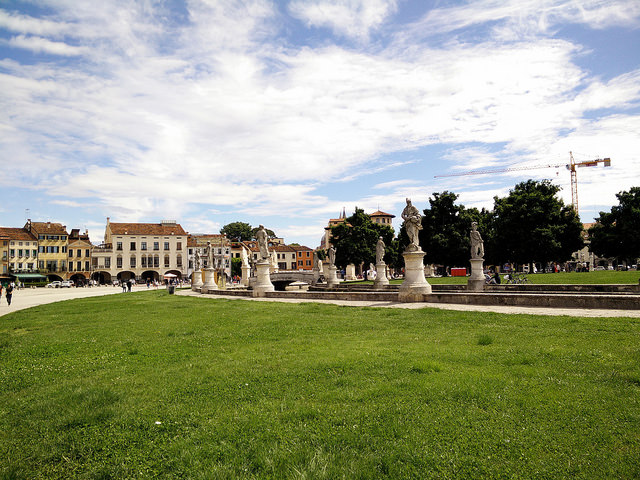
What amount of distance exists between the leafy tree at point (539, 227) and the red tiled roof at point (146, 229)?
66.3 m

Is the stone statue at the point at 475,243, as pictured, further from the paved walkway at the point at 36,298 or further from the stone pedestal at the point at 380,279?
the paved walkway at the point at 36,298

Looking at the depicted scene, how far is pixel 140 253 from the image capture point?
86.6 metres

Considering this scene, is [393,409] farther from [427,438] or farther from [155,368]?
[155,368]

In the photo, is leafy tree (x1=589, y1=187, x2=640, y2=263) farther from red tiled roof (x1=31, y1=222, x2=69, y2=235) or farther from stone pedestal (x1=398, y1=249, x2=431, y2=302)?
red tiled roof (x1=31, y1=222, x2=69, y2=235)

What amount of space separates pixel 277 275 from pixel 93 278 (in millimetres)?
63211

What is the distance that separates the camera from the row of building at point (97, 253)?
78.8 meters

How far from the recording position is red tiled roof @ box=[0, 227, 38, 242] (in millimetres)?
79125

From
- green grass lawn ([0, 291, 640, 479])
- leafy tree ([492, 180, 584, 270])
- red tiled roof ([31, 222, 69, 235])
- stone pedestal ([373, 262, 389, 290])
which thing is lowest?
green grass lawn ([0, 291, 640, 479])

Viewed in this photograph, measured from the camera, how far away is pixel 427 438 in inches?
137

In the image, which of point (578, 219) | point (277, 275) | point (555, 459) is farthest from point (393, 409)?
point (578, 219)

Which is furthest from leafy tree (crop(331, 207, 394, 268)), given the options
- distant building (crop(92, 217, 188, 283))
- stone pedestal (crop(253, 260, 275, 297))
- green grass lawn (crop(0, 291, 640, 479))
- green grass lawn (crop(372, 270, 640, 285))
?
green grass lawn (crop(0, 291, 640, 479))

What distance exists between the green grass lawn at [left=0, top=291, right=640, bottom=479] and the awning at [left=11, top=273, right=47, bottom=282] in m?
80.8

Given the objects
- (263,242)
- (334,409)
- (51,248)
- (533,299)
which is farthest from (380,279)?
(51,248)

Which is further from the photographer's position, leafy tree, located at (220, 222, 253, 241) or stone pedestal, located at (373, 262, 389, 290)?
leafy tree, located at (220, 222, 253, 241)
